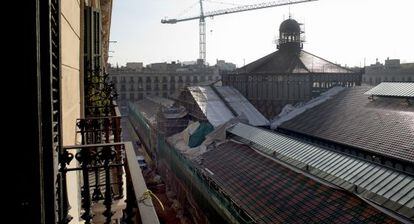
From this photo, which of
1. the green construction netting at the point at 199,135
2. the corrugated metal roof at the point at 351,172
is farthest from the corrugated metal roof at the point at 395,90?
the green construction netting at the point at 199,135

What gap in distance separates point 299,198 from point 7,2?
13.8 meters

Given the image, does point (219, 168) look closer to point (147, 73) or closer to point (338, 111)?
point (338, 111)

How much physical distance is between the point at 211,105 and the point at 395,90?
16.5 m

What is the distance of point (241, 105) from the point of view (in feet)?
124

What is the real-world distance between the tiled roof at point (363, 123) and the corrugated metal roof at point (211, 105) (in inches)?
253

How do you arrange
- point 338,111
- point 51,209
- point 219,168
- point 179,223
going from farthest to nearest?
point 338,111 → point 179,223 → point 219,168 → point 51,209

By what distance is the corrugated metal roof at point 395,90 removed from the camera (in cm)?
2603

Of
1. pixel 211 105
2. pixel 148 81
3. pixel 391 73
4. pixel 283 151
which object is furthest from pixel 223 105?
pixel 391 73

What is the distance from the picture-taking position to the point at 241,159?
69.9 ft

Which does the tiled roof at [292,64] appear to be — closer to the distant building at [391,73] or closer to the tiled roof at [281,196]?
the tiled roof at [281,196]

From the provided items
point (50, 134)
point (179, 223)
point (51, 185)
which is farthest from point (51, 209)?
point (179, 223)

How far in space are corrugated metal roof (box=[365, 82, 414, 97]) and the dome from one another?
56.9 feet

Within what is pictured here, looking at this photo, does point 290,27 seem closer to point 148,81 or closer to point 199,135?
point 199,135

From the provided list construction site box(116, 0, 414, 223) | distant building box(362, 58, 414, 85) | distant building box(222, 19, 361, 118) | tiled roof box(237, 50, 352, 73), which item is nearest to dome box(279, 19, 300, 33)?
construction site box(116, 0, 414, 223)
